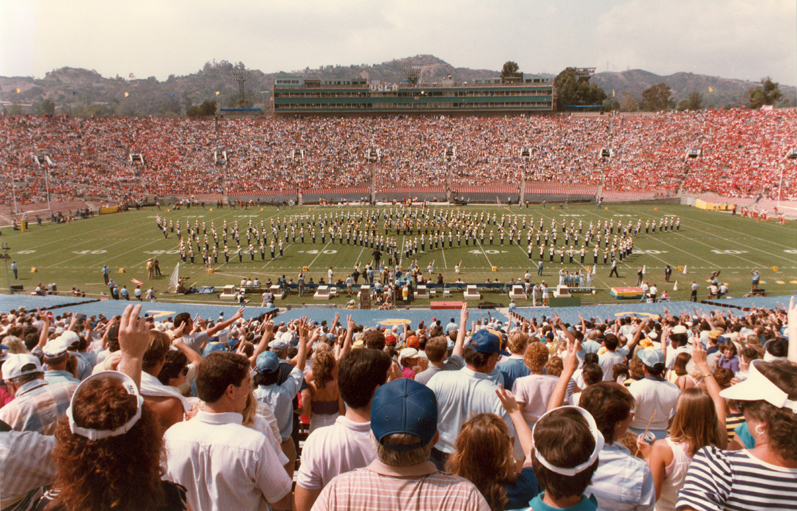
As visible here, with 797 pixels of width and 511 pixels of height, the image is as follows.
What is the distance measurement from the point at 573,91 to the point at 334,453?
10969 cm

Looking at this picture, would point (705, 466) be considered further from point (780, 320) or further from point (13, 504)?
point (780, 320)

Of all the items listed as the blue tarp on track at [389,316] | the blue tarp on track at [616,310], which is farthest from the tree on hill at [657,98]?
the blue tarp on track at [389,316]

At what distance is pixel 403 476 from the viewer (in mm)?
2006

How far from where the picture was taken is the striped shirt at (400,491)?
1959 mm

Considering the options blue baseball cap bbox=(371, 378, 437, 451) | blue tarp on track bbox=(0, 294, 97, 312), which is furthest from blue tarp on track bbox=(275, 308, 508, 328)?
blue baseball cap bbox=(371, 378, 437, 451)

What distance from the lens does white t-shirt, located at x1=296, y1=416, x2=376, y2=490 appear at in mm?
2615

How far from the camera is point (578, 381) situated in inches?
202

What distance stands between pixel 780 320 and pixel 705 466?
11.3 metres

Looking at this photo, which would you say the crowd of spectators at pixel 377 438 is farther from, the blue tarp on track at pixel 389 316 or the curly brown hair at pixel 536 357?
the blue tarp on track at pixel 389 316

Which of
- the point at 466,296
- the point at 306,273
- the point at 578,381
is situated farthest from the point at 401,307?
the point at 578,381

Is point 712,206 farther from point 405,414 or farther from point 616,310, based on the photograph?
point 405,414

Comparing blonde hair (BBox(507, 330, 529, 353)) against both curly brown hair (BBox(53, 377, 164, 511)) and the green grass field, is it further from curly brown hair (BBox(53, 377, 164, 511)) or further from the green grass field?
the green grass field

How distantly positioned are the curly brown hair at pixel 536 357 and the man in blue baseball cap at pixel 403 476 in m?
2.25

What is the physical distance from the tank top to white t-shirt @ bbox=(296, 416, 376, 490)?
5.86 ft
